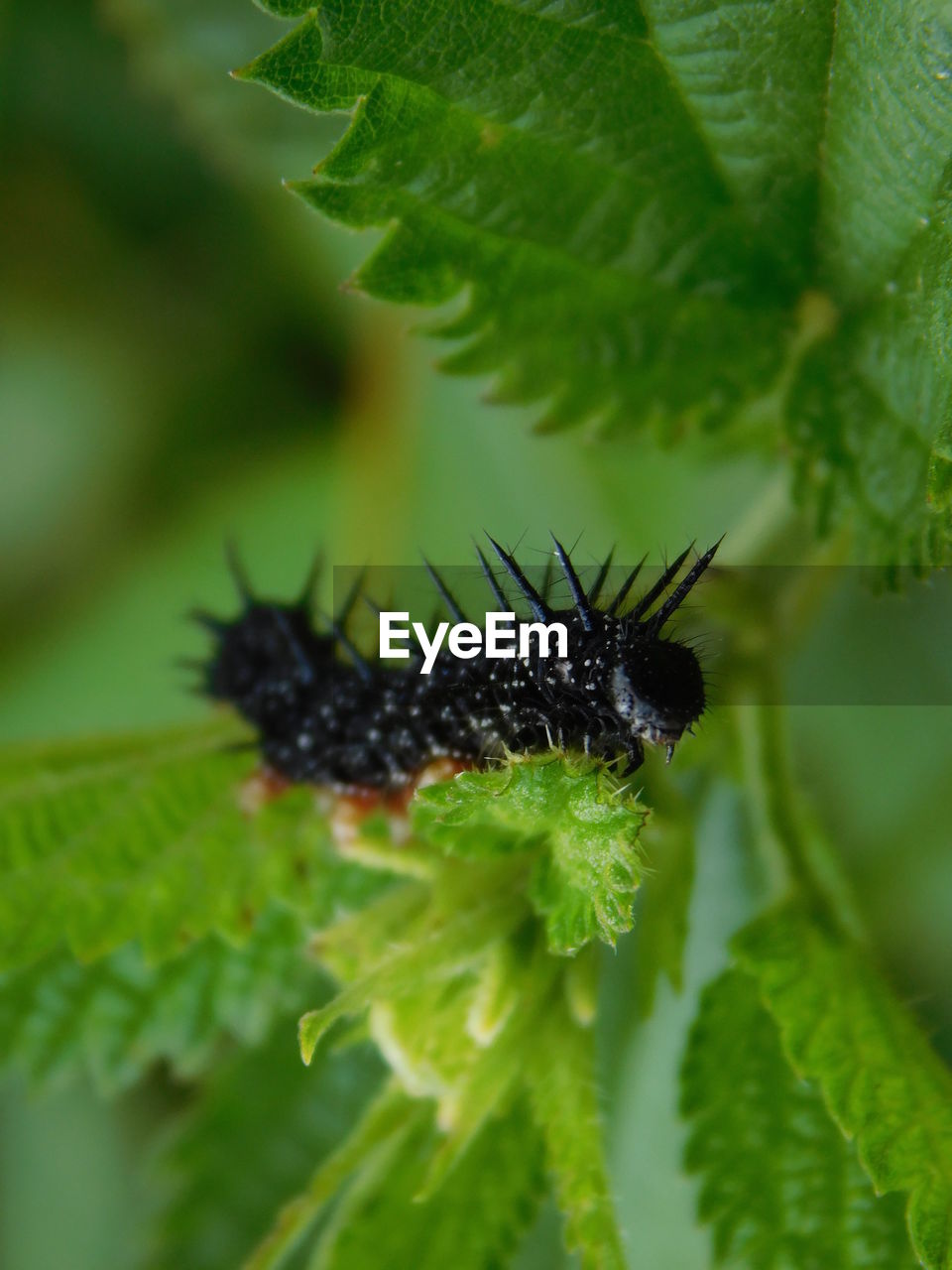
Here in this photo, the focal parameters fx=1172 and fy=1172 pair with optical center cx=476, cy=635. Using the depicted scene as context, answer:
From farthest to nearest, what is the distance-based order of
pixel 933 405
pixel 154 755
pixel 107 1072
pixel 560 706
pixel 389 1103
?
1. pixel 107 1072
2. pixel 154 755
3. pixel 389 1103
4. pixel 933 405
5. pixel 560 706

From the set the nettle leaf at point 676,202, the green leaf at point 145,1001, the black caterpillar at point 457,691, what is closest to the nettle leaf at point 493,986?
the black caterpillar at point 457,691

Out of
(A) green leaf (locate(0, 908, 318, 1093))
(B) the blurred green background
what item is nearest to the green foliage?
(A) green leaf (locate(0, 908, 318, 1093))

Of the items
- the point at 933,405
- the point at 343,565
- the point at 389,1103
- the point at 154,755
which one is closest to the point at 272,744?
the point at 154,755

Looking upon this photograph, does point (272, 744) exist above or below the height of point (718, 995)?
above

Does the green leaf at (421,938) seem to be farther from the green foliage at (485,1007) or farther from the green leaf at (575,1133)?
the green leaf at (575,1133)

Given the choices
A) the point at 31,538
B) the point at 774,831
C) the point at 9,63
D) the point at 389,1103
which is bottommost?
the point at 389,1103

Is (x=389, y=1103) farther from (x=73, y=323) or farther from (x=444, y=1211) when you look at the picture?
(x=73, y=323)
